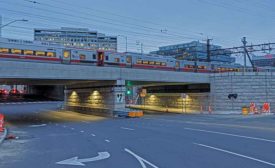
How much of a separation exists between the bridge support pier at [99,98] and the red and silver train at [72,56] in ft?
13.0

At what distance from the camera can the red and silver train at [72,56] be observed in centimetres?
3612

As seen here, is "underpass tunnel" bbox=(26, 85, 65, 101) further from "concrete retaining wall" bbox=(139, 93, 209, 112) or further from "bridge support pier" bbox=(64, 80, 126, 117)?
"bridge support pier" bbox=(64, 80, 126, 117)

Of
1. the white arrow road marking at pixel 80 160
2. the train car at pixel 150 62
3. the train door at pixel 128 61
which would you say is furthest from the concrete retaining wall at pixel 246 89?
the white arrow road marking at pixel 80 160

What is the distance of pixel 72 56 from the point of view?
136ft

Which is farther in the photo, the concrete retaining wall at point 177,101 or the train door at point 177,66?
the train door at point 177,66

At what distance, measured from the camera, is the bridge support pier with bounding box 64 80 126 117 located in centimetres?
3519

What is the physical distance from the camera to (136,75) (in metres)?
36.5

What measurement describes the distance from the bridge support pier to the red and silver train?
Result: 3952mm

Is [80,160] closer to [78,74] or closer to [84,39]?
[78,74]

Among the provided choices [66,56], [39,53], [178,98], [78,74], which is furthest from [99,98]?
[178,98]

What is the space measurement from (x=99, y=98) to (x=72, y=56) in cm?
677

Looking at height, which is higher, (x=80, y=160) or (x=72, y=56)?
(x=72, y=56)

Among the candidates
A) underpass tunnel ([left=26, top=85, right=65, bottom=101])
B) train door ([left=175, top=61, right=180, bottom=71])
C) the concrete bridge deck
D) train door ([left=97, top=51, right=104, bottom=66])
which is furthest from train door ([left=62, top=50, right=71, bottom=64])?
underpass tunnel ([left=26, top=85, right=65, bottom=101])

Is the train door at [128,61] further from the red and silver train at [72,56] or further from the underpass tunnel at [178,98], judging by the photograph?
the underpass tunnel at [178,98]
